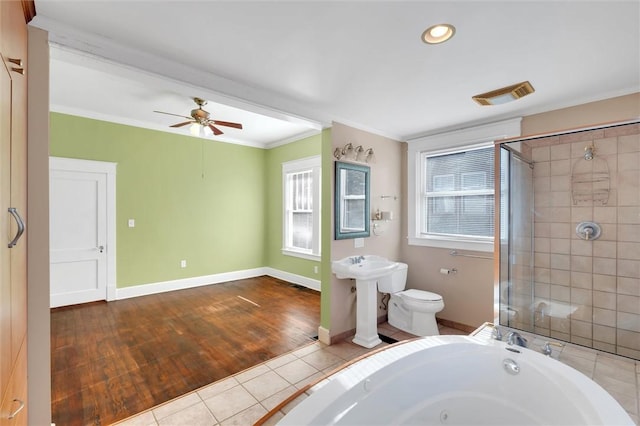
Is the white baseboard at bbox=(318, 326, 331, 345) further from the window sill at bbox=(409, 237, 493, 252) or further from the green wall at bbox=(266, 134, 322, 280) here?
the green wall at bbox=(266, 134, 322, 280)

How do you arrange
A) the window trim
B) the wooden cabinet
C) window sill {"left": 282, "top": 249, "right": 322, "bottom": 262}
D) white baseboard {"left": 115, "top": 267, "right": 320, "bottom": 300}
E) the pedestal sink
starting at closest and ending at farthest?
the wooden cabinet → the pedestal sink → the window trim → white baseboard {"left": 115, "top": 267, "right": 320, "bottom": 300} → window sill {"left": 282, "top": 249, "right": 322, "bottom": 262}

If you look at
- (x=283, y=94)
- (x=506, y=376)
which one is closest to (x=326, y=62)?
(x=283, y=94)

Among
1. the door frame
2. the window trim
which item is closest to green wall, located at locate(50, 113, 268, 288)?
the door frame

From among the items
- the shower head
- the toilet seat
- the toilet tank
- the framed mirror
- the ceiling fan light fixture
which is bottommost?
the toilet seat

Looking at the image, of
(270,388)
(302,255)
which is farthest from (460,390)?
(302,255)

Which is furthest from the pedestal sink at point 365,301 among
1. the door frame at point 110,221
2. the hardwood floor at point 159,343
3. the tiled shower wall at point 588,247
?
the door frame at point 110,221

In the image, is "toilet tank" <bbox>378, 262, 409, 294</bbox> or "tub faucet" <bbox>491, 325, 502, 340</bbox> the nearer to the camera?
"tub faucet" <bbox>491, 325, 502, 340</bbox>

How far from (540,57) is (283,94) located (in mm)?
1845

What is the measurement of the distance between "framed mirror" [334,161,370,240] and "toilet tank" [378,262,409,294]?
523 millimetres

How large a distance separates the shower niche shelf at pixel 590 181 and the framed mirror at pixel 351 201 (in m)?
1.85

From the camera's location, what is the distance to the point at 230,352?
9.07 feet

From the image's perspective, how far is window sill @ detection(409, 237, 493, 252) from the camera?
3170 mm

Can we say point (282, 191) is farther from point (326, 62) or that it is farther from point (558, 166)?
point (558, 166)

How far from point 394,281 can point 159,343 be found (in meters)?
2.53
